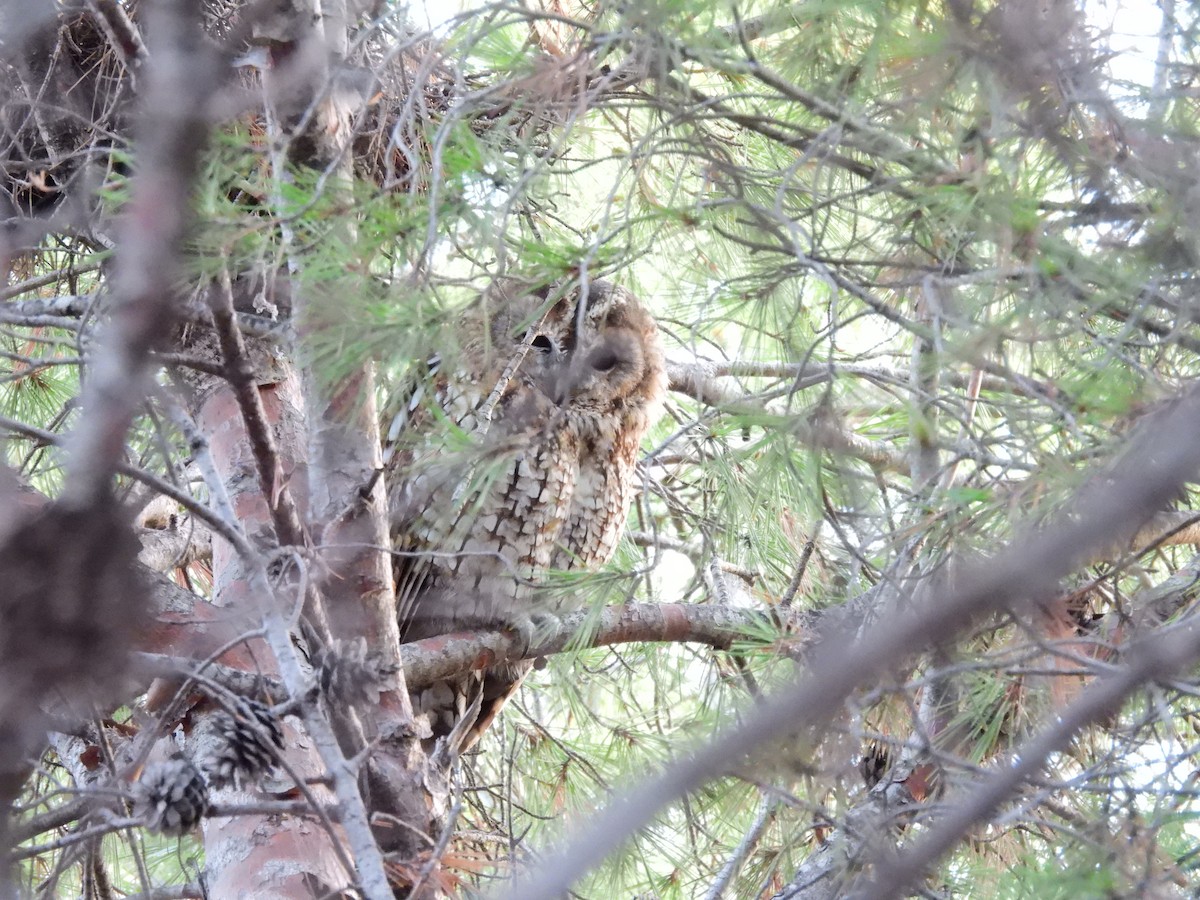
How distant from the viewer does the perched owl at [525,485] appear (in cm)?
252

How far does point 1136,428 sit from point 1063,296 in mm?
206

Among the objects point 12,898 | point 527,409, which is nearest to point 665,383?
point 527,409

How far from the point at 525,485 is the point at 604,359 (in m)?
0.40

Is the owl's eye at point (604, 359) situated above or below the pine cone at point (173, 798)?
above

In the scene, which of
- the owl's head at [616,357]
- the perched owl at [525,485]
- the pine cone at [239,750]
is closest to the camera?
the pine cone at [239,750]

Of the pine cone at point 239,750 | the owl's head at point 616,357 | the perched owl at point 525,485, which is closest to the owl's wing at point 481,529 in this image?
the perched owl at point 525,485

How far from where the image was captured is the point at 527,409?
2.56 m

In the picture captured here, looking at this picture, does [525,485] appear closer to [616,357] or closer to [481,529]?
[481,529]

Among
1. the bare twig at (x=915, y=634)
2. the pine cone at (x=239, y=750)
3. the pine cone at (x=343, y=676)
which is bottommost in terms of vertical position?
the bare twig at (x=915, y=634)

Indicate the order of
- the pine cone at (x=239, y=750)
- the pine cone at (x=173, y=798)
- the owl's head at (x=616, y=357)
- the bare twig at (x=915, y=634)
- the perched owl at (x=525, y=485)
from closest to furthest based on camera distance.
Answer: the bare twig at (x=915, y=634), the pine cone at (x=173, y=798), the pine cone at (x=239, y=750), the perched owl at (x=525, y=485), the owl's head at (x=616, y=357)

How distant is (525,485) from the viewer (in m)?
2.61

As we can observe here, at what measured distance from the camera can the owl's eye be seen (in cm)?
280

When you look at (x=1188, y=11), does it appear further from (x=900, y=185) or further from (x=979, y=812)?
(x=979, y=812)

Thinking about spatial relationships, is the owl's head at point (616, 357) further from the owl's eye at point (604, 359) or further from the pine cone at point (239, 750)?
the pine cone at point (239, 750)
